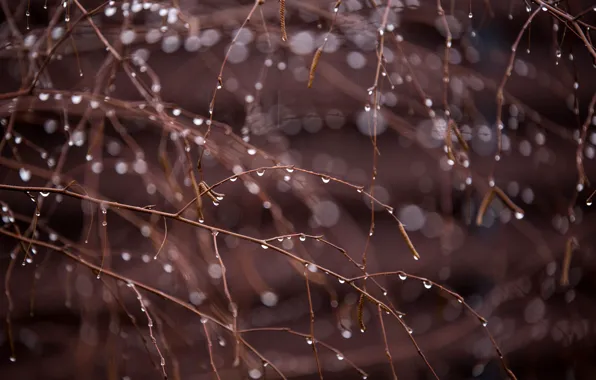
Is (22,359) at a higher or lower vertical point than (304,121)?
lower

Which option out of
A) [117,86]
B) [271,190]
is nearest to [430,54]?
[271,190]

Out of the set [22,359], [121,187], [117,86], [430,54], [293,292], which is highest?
[430,54]

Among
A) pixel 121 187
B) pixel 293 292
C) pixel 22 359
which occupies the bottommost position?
pixel 22 359

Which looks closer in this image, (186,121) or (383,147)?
(186,121)

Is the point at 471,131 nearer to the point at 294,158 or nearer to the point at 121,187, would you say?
the point at 294,158

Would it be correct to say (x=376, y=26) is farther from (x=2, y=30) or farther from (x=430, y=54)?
(x=2, y=30)

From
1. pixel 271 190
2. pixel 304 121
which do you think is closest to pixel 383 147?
pixel 304 121
